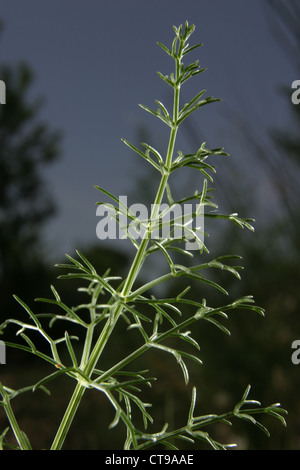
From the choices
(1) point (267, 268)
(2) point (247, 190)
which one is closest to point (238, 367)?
(1) point (267, 268)

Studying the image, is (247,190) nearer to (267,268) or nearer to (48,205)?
(267,268)

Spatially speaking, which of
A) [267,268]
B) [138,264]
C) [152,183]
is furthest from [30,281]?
[138,264]

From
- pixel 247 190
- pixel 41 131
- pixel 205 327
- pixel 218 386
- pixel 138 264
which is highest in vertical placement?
pixel 41 131

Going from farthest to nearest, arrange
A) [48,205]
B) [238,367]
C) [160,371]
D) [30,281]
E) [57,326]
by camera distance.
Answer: [48,205], [30,281], [57,326], [160,371], [238,367]

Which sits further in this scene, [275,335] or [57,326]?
[57,326]

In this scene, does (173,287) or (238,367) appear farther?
(173,287)

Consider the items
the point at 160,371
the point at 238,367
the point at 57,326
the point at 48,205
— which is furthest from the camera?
the point at 48,205

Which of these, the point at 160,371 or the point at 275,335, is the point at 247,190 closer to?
the point at 275,335

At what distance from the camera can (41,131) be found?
4035mm

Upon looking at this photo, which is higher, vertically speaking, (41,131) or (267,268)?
(41,131)

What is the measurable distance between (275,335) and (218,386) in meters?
0.18

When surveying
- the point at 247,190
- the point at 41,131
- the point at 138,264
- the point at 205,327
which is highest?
the point at 41,131

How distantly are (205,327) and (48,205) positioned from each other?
2665 millimetres

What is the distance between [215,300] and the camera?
1.34m
